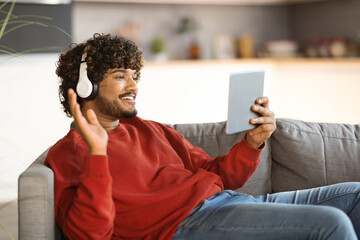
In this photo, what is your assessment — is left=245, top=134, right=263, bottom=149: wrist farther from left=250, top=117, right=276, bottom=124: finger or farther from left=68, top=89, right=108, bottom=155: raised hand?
left=68, top=89, right=108, bottom=155: raised hand

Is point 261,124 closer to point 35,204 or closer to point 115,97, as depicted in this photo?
point 115,97

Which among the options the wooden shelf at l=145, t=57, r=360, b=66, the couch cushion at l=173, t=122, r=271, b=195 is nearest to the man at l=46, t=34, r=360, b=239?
the couch cushion at l=173, t=122, r=271, b=195

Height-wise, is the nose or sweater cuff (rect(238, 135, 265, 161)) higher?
the nose

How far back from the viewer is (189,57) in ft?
16.6

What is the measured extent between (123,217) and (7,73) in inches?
84.8

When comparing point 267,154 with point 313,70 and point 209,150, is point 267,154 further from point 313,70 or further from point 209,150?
point 313,70

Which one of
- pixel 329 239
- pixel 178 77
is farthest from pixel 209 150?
pixel 178 77

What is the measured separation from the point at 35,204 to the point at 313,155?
4.11ft

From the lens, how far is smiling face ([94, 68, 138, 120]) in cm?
182

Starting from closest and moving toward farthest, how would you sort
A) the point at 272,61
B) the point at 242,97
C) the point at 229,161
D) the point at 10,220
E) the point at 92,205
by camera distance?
the point at 92,205, the point at 242,97, the point at 229,161, the point at 10,220, the point at 272,61

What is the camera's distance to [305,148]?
7.50 feet

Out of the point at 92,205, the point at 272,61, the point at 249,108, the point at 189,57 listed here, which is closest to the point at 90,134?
the point at 92,205

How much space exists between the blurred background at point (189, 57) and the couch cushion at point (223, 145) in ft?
4.58

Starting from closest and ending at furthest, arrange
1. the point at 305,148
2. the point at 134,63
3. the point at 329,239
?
the point at 329,239 < the point at 134,63 < the point at 305,148
